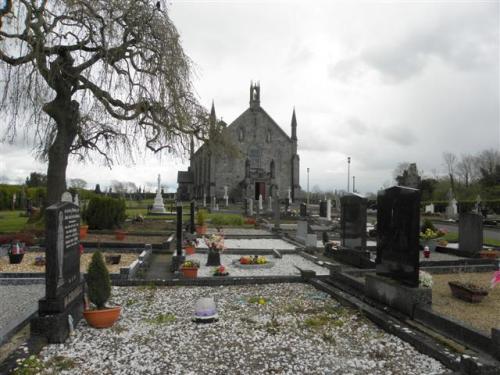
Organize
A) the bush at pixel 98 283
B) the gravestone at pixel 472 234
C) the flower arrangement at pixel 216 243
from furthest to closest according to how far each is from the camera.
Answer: the gravestone at pixel 472 234, the flower arrangement at pixel 216 243, the bush at pixel 98 283

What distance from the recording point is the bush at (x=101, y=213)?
62.7 feet

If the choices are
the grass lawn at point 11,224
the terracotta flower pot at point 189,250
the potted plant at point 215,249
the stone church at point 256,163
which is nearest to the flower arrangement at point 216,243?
the potted plant at point 215,249

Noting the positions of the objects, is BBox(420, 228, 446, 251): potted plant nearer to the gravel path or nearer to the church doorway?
the gravel path

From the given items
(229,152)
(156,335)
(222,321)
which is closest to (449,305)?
(222,321)

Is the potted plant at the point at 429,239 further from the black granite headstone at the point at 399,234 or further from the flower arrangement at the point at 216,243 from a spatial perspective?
the black granite headstone at the point at 399,234

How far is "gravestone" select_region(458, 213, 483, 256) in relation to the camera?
1388cm

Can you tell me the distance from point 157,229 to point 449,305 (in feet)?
52.4

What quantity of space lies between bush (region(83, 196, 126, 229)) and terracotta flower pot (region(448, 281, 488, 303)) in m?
15.7

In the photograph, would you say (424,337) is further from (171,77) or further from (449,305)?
(171,77)

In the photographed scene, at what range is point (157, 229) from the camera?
20875mm

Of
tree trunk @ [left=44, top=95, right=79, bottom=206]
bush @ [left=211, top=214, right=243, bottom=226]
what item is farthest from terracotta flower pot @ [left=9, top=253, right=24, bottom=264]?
bush @ [left=211, top=214, right=243, bottom=226]

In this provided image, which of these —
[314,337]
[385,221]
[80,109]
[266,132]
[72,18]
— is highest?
[266,132]

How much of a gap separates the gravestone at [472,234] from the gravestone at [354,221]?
4326 mm

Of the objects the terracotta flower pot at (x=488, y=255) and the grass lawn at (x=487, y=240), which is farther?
the grass lawn at (x=487, y=240)
